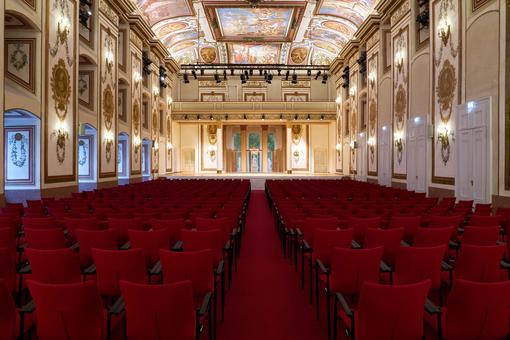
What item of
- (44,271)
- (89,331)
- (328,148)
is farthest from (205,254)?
(328,148)

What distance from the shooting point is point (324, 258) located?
4.62 metres

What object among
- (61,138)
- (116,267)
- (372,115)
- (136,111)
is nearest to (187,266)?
(116,267)

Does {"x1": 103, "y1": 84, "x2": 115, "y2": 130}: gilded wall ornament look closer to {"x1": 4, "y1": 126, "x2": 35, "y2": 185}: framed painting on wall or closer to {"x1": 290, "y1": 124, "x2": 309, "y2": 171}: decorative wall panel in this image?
{"x1": 4, "y1": 126, "x2": 35, "y2": 185}: framed painting on wall

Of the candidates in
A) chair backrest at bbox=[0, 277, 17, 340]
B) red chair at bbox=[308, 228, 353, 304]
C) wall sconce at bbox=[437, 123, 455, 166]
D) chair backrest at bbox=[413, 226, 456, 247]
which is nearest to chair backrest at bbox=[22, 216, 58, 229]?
chair backrest at bbox=[0, 277, 17, 340]

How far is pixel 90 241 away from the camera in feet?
15.2

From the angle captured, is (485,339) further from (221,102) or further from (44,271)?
(221,102)

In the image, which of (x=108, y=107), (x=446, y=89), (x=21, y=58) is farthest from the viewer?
(x=108, y=107)

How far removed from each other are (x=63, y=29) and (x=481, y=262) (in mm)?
13506

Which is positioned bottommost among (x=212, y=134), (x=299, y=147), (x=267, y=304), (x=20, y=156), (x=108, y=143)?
(x=267, y=304)

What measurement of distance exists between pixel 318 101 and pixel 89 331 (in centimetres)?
2960

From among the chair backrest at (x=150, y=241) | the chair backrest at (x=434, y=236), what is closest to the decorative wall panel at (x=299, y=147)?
the chair backrest at (x=434, y=236)

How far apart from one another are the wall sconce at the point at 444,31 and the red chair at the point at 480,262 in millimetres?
10141

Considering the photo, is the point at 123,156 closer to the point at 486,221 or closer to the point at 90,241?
the point at 90,241

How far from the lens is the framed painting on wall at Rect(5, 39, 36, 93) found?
11.5 m
